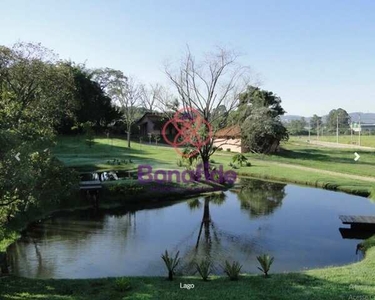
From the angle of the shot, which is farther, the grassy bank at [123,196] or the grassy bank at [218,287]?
the grassy bank at [123,196]

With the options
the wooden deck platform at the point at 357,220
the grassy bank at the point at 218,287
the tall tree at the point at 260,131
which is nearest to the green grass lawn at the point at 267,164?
the tall tree at the point at 260,131

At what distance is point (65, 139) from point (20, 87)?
23.3 m

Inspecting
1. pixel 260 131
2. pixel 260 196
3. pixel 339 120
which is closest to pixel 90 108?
pixel 260 131

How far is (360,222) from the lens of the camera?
51.2ft

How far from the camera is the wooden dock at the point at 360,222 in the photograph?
51.3ft

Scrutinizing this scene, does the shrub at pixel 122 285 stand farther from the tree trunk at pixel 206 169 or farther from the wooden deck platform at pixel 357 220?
the tree trunk at pixel 206 169

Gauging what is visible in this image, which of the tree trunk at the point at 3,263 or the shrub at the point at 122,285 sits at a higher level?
the shrub at the point at 122,285

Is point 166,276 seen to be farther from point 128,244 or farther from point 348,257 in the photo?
point 348,257

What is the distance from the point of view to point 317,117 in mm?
139625

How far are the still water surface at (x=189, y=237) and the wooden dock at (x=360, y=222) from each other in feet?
2.50

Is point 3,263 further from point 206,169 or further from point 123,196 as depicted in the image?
point 206,169

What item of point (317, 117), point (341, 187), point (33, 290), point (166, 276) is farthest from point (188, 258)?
point (317, 117)

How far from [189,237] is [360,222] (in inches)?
291

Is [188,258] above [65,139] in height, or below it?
below
